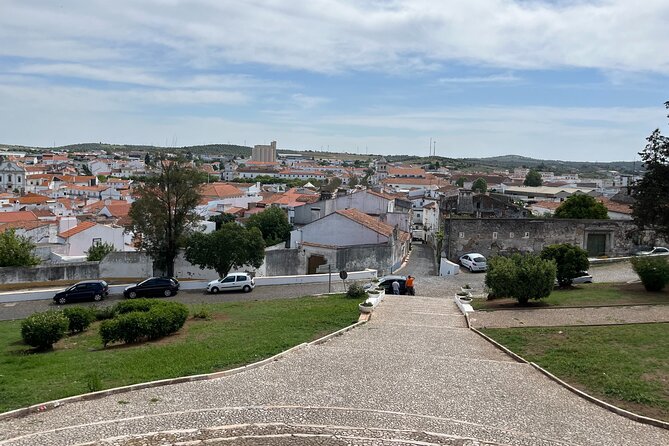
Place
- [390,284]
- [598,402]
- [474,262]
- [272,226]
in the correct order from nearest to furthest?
[598,402]
[390,284]
[474,262]
[272,226]

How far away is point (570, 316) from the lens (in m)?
16.8

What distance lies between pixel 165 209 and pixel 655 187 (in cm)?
2239

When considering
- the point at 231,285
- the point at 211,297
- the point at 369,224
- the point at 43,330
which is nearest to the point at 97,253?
the point at 231,285

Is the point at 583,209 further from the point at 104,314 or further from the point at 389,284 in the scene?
the point at 104,314

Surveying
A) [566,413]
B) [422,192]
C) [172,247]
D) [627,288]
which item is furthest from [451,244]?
[422,192]

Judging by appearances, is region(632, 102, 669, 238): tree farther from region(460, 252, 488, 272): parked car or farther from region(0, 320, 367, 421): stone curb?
region(0, 320, 367, 421): stone curb

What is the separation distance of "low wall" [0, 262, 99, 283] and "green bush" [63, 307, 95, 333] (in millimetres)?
13545

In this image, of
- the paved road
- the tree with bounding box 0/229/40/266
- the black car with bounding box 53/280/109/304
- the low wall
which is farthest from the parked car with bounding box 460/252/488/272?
the tree with bounding box 0/229/40/266

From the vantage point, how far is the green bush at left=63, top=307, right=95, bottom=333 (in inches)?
715

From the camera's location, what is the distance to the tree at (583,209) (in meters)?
44.2

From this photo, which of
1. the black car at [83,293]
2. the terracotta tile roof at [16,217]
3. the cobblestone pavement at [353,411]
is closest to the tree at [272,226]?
the terracotta tile roof at [16,217]

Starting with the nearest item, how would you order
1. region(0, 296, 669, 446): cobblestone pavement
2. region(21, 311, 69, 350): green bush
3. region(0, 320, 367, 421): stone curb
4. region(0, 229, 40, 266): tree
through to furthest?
region(0, 296, 669, 446): cobblestone pavement
region(0, 320, 367, 421): stone curb
region(21, 311, 69, 350): green bush
region(0, 229, 40, 266): tree

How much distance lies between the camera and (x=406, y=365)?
40.1 feet

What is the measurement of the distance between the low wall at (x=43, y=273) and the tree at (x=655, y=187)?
87.5 feet
